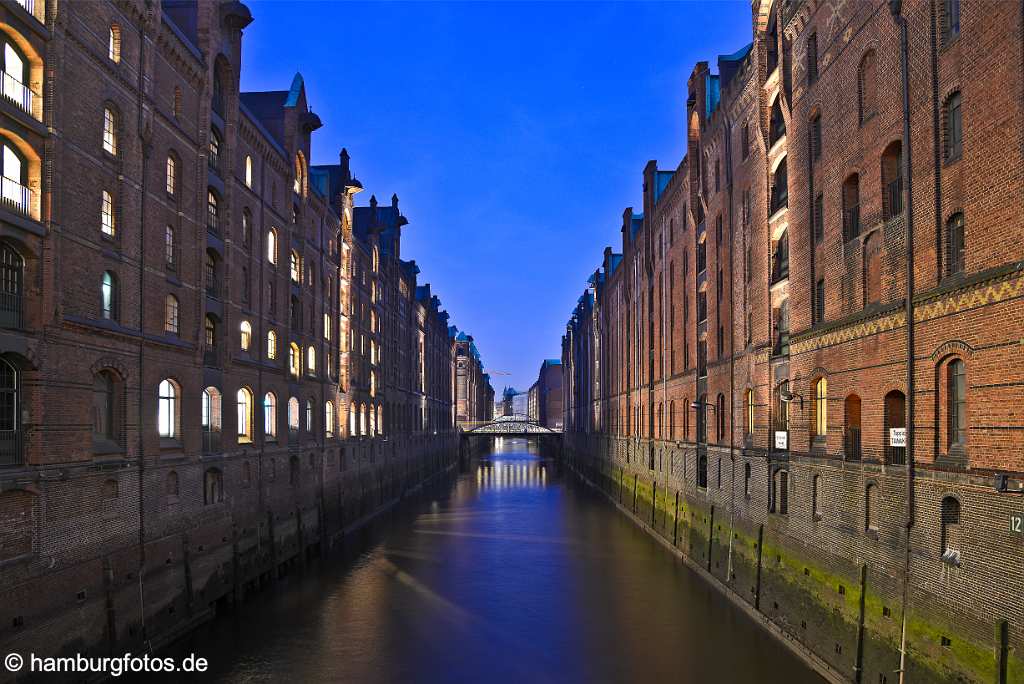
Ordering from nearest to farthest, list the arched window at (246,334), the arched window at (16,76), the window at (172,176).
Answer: the arched window at (16,76) → the window at (172,176) → the arched window at (246,334)

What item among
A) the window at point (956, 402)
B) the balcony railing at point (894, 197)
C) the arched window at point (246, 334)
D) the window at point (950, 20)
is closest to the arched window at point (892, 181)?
the balcony railing at point (894, 197)

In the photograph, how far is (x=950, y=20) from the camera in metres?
14.5

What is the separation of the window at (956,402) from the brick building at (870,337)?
0.04m

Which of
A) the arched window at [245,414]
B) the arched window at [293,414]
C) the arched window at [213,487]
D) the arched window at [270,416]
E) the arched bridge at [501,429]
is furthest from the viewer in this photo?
the arched bridge at [501,429]

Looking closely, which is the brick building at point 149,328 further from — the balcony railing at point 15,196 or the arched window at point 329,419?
the arched window at point 329,419

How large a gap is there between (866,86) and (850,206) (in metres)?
2.83

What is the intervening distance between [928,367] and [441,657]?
13.9 metres

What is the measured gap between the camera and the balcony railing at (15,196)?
1552 cm

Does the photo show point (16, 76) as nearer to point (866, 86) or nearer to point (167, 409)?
point (167, 409)

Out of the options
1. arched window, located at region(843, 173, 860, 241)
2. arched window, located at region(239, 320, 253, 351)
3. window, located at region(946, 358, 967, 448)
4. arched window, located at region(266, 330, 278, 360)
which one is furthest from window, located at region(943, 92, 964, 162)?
arched window, located at region(266, 330, 278, 360)

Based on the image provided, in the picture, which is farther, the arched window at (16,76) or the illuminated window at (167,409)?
the illuminated window at (167,409)

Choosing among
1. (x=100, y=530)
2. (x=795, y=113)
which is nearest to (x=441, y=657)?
(x=100, y=530)

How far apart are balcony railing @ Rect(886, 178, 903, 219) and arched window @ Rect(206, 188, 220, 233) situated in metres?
20.9

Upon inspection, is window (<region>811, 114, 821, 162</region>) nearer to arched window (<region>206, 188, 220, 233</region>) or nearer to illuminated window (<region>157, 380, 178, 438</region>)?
arched window (<region>206, 188, 220, 233</region>)
